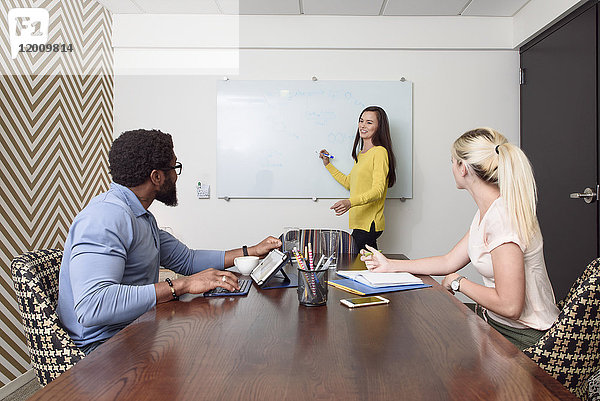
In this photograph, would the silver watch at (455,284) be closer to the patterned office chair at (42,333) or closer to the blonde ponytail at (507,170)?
the blonde ponytail at (507,170)

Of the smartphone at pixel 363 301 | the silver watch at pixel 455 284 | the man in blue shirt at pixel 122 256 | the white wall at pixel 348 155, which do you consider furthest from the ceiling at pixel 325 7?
the smartphone at pixel 363 301

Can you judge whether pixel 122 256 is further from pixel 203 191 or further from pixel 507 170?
pixel 203 191

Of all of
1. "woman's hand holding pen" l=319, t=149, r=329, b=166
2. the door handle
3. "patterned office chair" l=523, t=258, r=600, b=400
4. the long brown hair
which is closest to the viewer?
"patterned office chair" l=523, t=258, r=600, b=400

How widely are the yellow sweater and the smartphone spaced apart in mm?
1915

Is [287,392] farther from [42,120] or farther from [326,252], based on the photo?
[42,120]

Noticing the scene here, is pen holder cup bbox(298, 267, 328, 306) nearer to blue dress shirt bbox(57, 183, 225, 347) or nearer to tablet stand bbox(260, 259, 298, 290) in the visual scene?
tablet stand bbox(260, 259, 298, 290)

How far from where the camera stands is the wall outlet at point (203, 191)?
4062mm

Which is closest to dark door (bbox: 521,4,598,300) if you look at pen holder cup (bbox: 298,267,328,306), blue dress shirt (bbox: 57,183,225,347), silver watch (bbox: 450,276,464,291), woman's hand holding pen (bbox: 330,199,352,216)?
woman's hand holding pen (bbox: 330,199,352,216)

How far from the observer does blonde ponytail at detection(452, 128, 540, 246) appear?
1.55 meters

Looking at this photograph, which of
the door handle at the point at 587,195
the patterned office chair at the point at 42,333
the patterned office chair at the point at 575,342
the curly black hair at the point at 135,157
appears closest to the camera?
the patterned office chair at the point at 575,342

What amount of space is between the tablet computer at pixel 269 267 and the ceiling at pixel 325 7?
8.45 feet

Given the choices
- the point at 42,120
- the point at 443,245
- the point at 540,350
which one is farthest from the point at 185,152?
the point at 540,350

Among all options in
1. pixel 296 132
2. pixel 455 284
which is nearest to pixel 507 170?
pixel 455 284

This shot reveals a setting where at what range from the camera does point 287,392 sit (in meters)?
0.84
